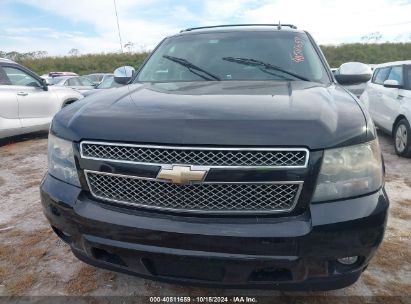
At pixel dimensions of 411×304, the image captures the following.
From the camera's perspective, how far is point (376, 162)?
1804 mm

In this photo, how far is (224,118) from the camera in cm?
175

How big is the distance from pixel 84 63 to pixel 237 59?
124 ft

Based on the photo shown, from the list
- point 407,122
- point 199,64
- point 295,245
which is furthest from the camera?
point 407,122

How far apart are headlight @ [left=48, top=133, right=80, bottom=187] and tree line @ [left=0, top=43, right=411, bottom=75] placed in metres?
34.7

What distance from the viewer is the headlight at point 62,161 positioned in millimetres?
1942

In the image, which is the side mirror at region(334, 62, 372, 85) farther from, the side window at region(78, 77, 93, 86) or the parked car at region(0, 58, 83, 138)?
the side window at region(78, 77, 93, 86)

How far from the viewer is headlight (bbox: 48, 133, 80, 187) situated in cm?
194

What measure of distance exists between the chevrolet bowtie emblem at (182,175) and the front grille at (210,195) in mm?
50

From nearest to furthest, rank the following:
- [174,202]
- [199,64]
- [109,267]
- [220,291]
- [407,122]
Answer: [174,202]
[109,267]
[220,291]
[199,64]
[407,122]

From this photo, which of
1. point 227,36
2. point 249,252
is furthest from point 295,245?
point 227,36

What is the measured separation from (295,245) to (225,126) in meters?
0.63

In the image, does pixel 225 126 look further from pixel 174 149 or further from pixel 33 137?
pixel 33 137

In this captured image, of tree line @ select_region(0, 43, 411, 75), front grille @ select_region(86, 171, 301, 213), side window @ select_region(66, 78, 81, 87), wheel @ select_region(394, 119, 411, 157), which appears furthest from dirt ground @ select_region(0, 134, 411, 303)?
tree line @ select_region(0, 43, 411, 75)

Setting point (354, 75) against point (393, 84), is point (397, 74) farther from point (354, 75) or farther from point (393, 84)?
point (354, 75)
